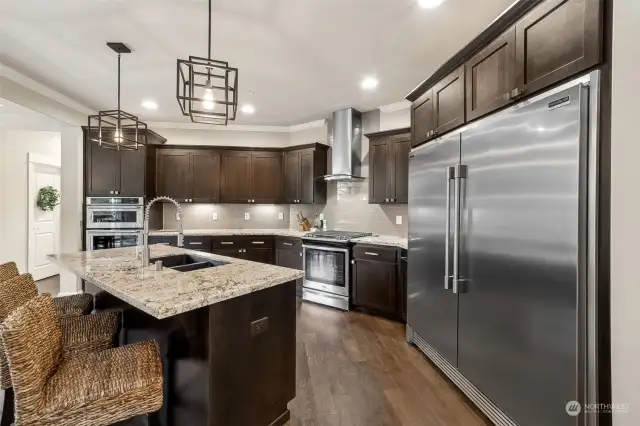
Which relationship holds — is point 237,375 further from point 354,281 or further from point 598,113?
point 354,281

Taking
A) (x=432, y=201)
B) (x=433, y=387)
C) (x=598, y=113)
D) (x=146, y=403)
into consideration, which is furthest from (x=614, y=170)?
(x=146, y=403)

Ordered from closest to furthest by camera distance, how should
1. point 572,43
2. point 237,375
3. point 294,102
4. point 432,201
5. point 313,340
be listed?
point 572,43
point 237,375
point 432,201
point 313,340
point 294,102

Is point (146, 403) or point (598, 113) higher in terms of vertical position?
point (598, 113)

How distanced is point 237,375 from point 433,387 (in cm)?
156

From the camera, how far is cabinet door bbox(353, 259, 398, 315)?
12.2ft

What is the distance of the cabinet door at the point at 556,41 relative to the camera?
1.39 meters

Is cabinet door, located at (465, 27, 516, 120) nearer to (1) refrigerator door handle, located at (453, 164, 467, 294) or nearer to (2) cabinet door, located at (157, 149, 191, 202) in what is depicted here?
(1) refrigerator door handle, located at (453, 164, 467, 294)

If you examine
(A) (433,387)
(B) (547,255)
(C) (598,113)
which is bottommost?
(A) (433,387)

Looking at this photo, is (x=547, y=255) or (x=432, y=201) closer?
(x=547, y=255)

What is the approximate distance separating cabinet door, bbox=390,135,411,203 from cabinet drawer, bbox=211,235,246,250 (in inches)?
96.5

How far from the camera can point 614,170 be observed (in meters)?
1.30

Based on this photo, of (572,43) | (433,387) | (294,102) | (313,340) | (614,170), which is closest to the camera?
(614,170)

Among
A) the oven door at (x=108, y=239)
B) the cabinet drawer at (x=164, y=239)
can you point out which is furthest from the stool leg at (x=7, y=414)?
the cabinet drawer at (x=164, y=239)

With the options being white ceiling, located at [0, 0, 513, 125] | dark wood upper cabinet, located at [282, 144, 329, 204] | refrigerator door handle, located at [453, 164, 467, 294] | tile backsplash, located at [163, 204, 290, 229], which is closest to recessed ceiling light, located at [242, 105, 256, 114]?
white ceiling, located at [0, 0, 513, 125]
